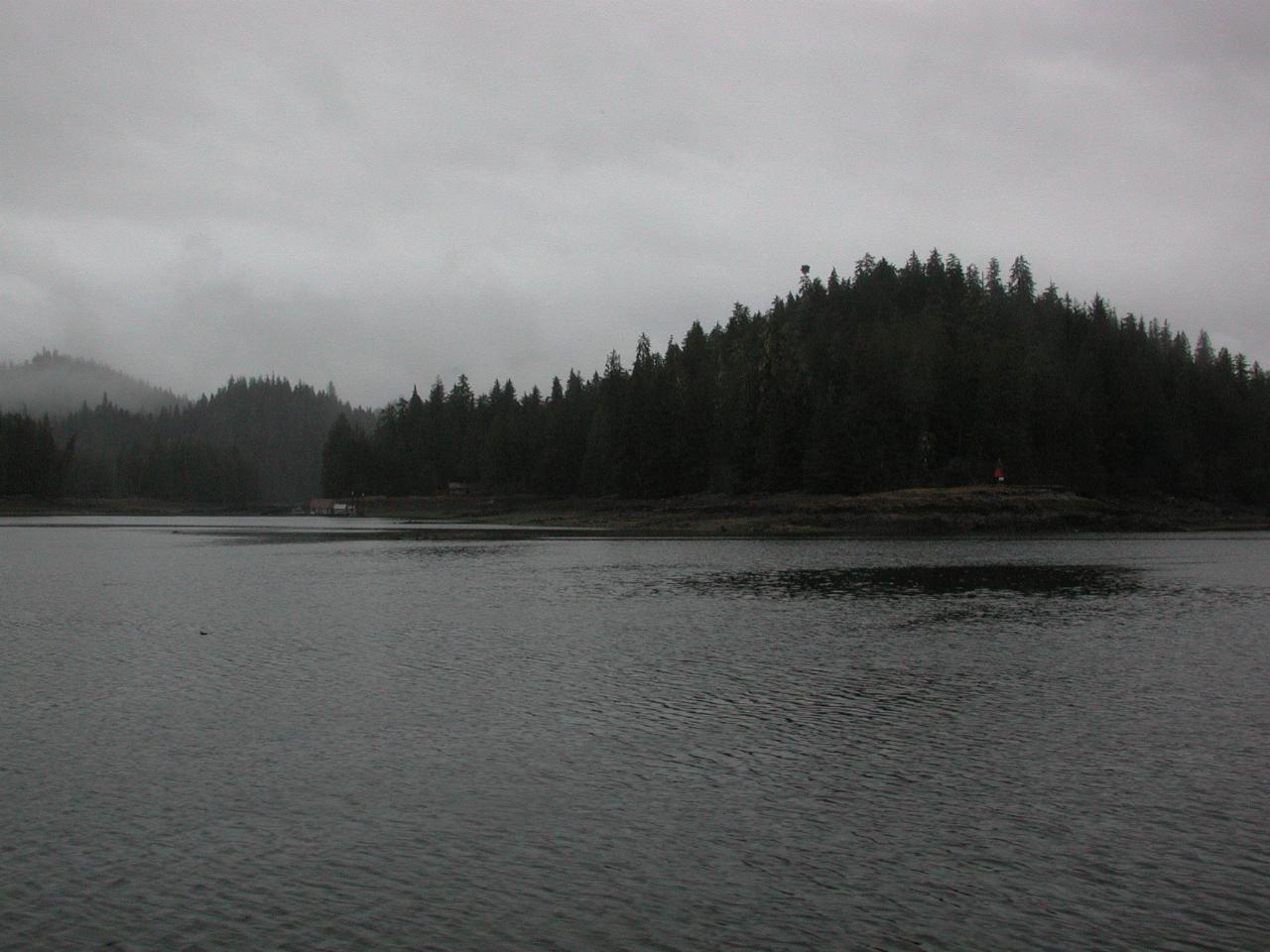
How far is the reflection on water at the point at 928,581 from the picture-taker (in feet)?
171

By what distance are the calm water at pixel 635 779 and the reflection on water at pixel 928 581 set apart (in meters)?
9.08

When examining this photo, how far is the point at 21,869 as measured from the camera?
1411 cm

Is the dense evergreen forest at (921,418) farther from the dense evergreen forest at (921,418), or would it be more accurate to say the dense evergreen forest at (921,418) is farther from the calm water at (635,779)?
the calm water at (635,779)

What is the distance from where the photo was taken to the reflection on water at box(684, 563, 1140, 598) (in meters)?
52.0

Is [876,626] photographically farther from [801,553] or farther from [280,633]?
[801,553]

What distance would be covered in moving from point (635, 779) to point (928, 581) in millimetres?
42994

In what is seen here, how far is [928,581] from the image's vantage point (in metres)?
58.2

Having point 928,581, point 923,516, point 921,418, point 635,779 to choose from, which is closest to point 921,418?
point 921,418

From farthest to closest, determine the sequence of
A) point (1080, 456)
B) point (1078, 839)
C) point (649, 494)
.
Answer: point (649, 494) → point (1080, 456) → point (1078, 839)

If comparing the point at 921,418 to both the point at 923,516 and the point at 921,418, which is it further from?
the point at 923,516

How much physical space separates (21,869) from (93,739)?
8204mm

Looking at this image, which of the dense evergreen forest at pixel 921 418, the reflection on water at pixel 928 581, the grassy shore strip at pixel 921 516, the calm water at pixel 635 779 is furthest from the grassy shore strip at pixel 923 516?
the calm water at pixel 635 779

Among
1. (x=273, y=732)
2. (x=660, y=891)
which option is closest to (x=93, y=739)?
(x=273, y=732)

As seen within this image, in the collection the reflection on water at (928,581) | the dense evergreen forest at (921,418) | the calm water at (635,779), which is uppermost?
the dense evergreen forest at (921,418)
